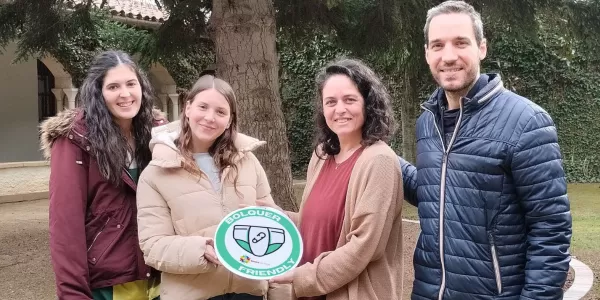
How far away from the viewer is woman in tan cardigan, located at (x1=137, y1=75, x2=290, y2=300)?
213 cm

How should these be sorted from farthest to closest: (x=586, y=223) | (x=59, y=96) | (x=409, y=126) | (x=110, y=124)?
(x=59, y=96)
(x=409, y=126)
(x=586, y=223)
(x=110, y=124)

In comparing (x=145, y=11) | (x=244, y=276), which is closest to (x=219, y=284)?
(x=244, y=276)

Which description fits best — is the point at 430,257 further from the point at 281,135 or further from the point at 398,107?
the point at 398,107

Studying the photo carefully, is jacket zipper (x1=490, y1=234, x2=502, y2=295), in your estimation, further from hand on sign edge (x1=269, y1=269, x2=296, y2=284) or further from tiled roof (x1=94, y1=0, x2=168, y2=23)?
tiled roof (x1=94, y1=0, x2=168, y2=23)

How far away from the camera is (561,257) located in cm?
182

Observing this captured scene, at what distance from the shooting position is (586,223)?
9297mm

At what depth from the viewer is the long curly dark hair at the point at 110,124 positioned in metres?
2.27

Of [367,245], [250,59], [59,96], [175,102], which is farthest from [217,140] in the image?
[175,102]

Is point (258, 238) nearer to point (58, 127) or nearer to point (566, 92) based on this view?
point (58, 127)

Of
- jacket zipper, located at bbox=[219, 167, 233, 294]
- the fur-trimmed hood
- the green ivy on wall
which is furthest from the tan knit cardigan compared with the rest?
the green ivy on wall

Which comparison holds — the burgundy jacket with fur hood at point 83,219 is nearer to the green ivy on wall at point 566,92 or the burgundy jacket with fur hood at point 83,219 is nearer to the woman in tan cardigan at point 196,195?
the woman in tan cardigan at point 196,195

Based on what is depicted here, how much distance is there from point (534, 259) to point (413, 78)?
743cm

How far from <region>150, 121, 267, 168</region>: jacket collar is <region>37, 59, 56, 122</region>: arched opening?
13362mm

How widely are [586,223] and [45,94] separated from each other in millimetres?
12355
